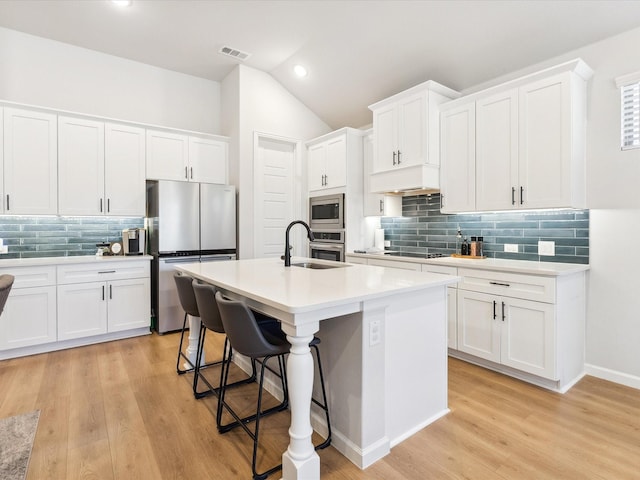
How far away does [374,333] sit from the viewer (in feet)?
5.83

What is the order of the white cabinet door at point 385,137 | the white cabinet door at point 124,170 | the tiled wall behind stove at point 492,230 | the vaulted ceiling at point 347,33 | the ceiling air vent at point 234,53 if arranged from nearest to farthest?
the vaulted ceiling at point 347,33 → the tiled wall behind stove at point 492,230 → the white cabinet door at point 385,137 → the white cabinet door at point 124,170 → the ceiling air vent at point 234,53

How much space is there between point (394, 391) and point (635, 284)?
7.00 feet

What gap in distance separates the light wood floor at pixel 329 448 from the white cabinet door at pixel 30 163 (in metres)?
1.61

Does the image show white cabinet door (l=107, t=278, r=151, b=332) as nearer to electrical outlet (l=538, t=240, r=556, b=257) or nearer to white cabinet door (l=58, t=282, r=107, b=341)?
white cabinet door (l=58, t=282, r=107, b=341)

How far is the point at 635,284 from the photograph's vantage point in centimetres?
261

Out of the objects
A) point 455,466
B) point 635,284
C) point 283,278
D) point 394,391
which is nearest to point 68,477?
point 283,278

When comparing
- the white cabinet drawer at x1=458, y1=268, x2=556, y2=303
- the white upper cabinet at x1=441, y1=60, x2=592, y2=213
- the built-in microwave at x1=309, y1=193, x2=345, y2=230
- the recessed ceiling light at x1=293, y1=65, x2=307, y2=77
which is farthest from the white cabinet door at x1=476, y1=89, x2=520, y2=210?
the recessed ceiling light at x1=293, y1=65, x2=307, y2=77

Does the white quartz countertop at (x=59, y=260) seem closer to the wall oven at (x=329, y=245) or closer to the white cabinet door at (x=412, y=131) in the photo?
the wall oven at (x=329, y=245)

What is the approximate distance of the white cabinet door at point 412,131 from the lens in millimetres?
3455

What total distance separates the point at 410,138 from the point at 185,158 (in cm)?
274

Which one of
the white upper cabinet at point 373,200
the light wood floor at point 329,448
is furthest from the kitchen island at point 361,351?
the white upper cabinet at point 373,200

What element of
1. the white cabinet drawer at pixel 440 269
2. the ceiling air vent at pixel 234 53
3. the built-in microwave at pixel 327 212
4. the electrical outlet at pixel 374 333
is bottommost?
the electrical outlet at pixel 374 333

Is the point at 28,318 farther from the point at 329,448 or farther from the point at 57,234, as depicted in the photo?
Result: the point at 329,448

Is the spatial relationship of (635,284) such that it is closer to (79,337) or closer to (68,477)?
(68,477)
